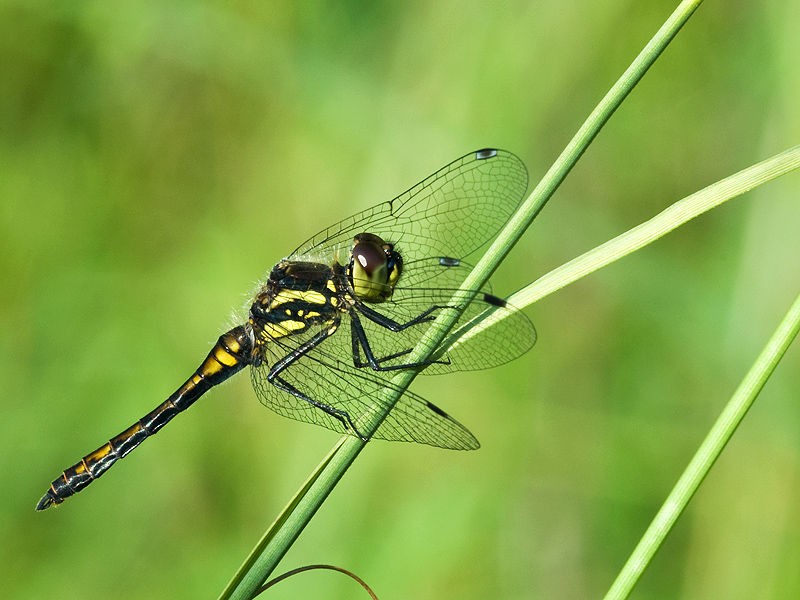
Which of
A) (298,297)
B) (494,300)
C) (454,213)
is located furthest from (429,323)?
(454,213)

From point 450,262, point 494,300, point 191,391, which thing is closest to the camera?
point 494,300

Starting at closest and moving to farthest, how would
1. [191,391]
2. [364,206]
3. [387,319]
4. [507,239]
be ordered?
[507,239] → [387,319] → [191,391] → [364,206]

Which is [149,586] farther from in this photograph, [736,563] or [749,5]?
[749,5]

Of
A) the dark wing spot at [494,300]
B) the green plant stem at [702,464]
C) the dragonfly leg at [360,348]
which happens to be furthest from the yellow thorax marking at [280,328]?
the green plant stem at [702,464]

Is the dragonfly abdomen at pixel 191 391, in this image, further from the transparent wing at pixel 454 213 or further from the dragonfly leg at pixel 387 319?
the dragonfly leg at pixel 387 319

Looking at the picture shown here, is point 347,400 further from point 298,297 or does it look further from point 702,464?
point 702,464

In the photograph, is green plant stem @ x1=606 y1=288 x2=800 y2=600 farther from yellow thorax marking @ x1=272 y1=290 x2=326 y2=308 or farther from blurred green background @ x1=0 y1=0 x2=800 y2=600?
blurred green background @ x1=0 y1=0 x2=800 y2=600
